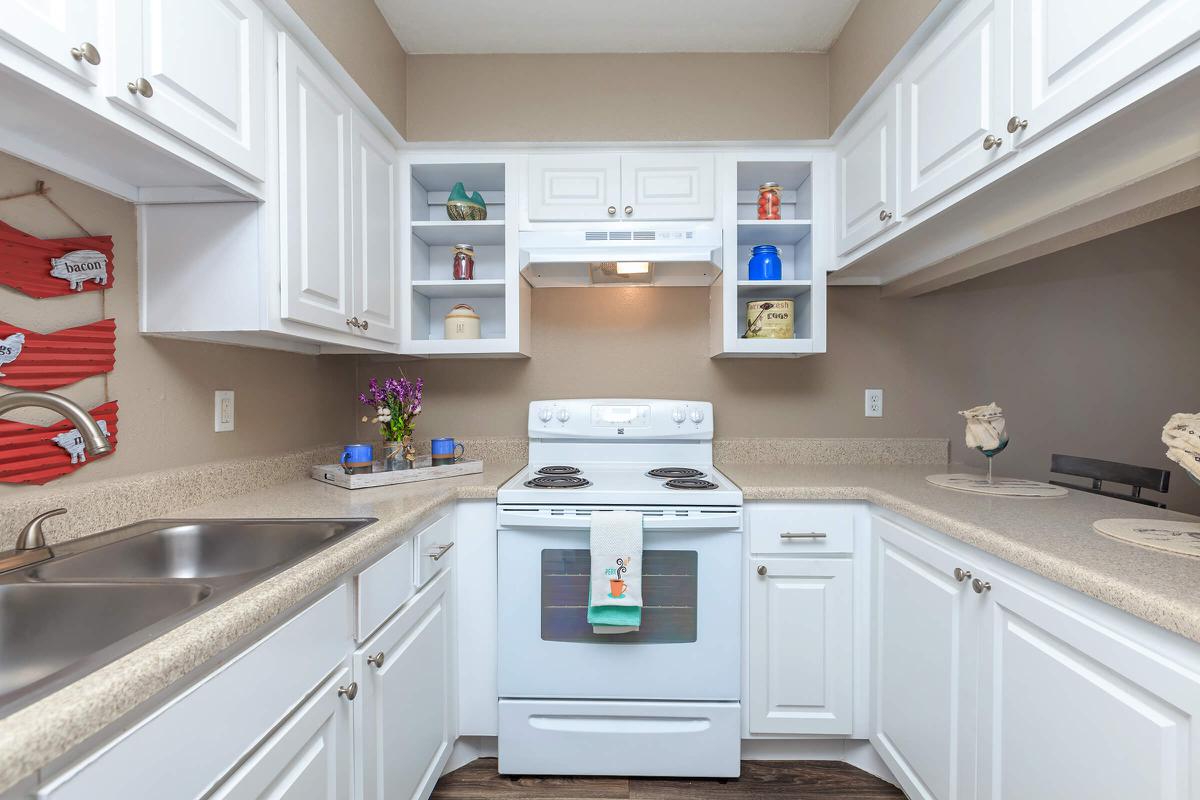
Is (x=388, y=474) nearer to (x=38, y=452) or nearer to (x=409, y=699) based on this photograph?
(x=409, y=699)

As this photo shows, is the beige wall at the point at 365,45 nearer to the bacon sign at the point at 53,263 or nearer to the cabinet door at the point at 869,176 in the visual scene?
the bacon sign at the point at 53,263

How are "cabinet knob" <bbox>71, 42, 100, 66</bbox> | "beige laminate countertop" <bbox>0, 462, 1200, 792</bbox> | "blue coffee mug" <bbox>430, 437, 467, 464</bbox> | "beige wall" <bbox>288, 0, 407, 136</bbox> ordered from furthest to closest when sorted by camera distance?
1. "blue coffee mug" <bbox>430, 437, 467, 464</bbox>
2. "beige wall" <bbox>288, 0, 407, 136</bbox>
3. "cabinet knob" <bbox>71, 42, 100, 66</bbox>
4. "beige laminate countertop" <bbox>0, 462, 1200, 792</bbox>

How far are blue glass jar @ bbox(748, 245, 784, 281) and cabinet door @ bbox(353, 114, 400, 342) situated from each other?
1.35 meters

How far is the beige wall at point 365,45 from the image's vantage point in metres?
1.42

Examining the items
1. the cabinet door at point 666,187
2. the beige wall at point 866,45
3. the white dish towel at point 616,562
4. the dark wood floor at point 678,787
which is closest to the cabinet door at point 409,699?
the dark wood floor at point 678,787

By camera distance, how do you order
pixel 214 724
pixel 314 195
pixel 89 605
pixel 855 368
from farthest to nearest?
pixel 855 368, pixel 314 195, pixel 89 605, pixel 214 724

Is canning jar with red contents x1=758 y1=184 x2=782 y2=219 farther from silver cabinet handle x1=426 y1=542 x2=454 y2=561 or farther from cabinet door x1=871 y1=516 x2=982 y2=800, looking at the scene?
silver cabinet handle x1=426 y1=542 x2=454 y2=561

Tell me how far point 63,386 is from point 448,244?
4.67ft

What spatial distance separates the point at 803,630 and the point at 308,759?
1.37 m

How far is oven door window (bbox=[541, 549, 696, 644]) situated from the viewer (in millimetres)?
1636

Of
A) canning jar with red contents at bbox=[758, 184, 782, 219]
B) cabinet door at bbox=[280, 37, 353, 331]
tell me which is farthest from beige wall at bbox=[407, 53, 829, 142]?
cabinet door at bbox=[280, 37, 353, 331]

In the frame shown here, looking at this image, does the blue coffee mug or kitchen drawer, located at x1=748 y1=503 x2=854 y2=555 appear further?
the blue coffee mug

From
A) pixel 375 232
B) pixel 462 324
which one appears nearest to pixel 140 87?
pixel 375 232

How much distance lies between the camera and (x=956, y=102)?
1.31 metres
